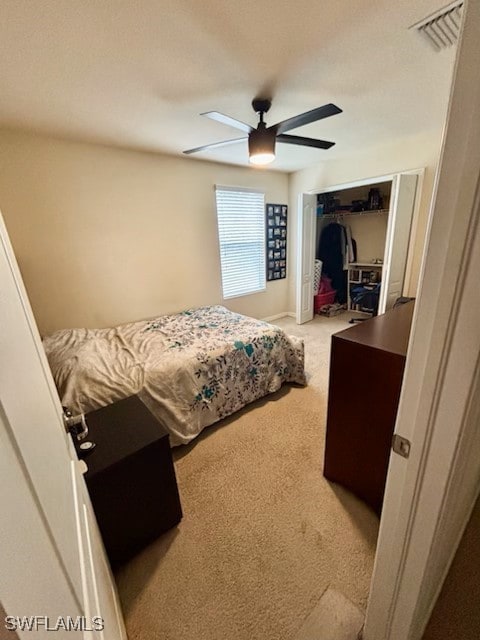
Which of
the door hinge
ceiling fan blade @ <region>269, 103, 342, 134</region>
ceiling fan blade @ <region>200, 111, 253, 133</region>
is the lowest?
the door hinge

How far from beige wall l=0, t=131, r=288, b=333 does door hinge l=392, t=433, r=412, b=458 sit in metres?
2.99

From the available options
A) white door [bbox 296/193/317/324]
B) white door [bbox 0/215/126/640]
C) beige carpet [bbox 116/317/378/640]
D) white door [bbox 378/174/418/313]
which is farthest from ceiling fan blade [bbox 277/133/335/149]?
beige carpet [bbox 116/317/378/640]

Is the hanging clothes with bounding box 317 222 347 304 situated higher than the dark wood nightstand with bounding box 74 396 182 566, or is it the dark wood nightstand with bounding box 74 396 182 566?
the hanging clothes with bounding box 317 222 347 304

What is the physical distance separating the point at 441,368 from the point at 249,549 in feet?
4.50

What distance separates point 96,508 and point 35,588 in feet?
3.13

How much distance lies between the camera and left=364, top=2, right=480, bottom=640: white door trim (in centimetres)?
45

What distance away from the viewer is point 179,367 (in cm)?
197

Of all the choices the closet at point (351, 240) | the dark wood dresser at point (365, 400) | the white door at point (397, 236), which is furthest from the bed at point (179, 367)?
the closet at point (351, 240)

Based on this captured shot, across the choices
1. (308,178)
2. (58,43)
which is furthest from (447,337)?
(308,178)

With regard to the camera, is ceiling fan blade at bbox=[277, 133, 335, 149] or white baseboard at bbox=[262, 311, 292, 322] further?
white baseboard at bbox=[262, 311, 292, 322]

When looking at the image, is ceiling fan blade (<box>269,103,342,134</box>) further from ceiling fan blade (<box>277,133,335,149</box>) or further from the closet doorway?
the closet doorway

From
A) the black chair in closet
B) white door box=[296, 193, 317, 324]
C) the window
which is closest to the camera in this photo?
the window

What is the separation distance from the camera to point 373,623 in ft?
2.96

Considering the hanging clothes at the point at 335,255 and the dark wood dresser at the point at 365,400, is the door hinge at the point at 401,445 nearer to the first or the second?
the dark wood dresser at the point at 365,400
